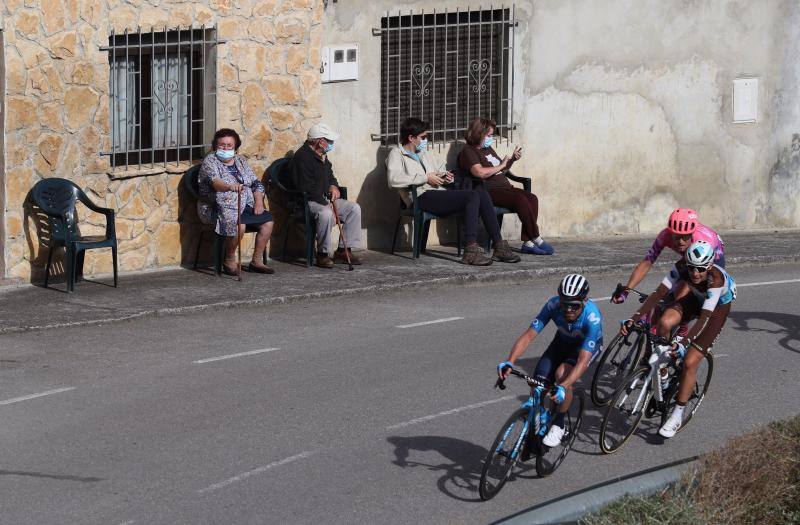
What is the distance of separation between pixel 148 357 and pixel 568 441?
405 centimetres

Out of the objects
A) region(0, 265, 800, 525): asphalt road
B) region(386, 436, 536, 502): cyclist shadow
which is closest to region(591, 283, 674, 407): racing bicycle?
region(0, 265, 800, 525): asphalt road

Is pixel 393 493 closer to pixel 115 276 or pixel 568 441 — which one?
pixel 568 441

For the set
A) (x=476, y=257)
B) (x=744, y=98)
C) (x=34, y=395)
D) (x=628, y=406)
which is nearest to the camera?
(x=628, y=406)

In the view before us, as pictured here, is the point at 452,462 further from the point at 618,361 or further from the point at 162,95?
the point at 162,95

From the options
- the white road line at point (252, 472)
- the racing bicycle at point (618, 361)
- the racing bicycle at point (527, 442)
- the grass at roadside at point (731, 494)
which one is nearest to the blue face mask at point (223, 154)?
the racing bicycle at point (618, 361)

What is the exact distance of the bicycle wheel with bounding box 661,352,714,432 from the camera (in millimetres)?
10203

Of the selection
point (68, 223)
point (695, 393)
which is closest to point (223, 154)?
point (68, 223)

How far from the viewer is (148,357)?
11844 millimetres

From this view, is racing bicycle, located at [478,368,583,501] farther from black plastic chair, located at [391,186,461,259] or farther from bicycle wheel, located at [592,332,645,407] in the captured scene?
black plastic chair, located at [391,186,461,259]

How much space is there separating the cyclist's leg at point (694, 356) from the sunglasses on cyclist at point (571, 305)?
4.24ft

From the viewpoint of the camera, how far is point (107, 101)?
581 inches

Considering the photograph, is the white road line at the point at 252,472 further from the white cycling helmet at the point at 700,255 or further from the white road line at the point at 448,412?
the white cycling helmet at the point at 700,255

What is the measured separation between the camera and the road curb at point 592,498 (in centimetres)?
772

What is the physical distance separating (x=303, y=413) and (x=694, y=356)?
9.11 ft
